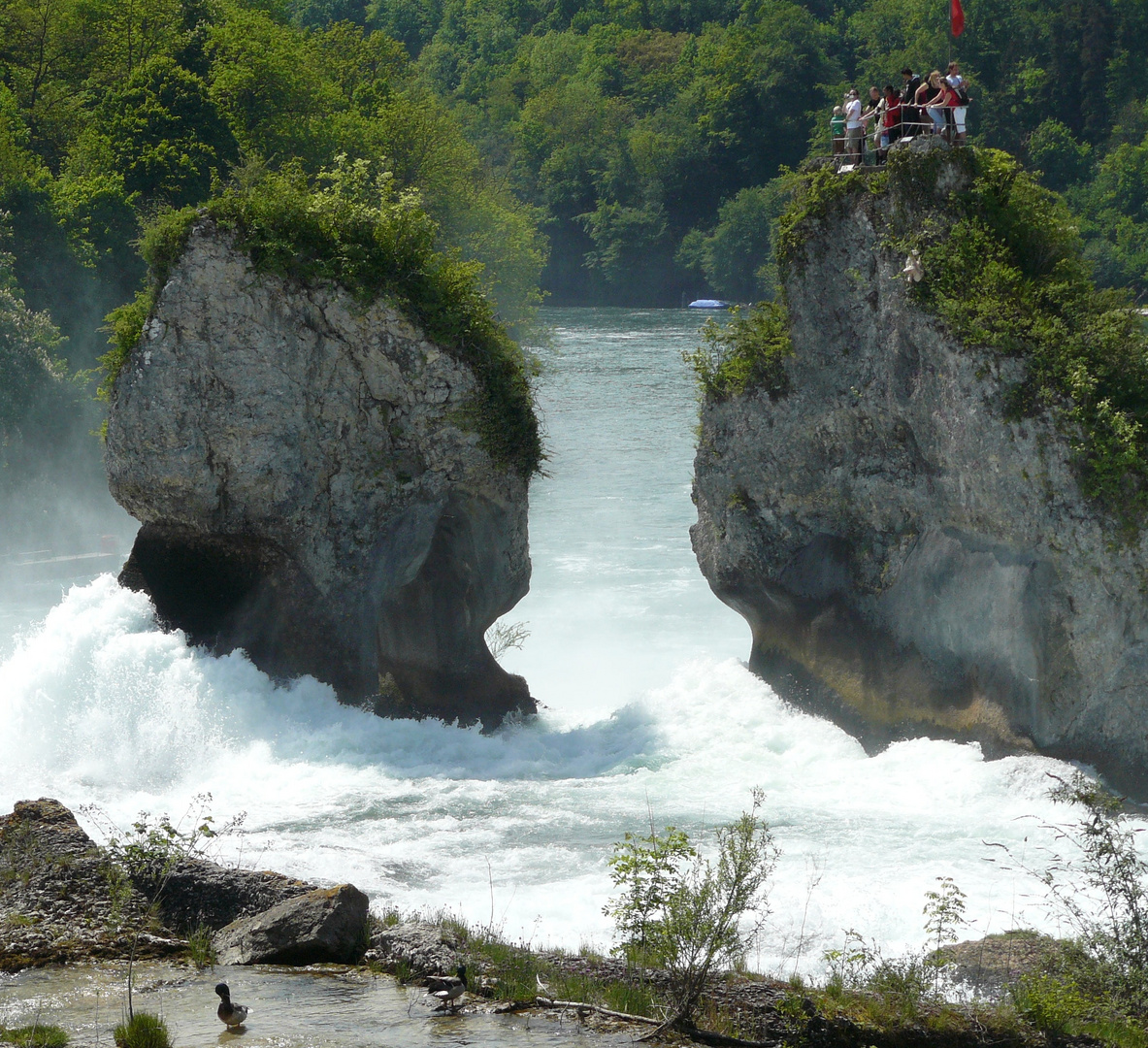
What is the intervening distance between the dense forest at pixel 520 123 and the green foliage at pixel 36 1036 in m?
16.5

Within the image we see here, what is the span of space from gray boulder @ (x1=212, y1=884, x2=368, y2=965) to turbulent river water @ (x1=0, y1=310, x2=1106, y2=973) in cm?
303

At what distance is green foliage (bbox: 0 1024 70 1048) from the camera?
9.72 meters

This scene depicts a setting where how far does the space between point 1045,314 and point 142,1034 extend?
15799 mm

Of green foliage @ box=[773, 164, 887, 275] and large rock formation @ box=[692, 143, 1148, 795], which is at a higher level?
green foliage @ box=[773, 164, 887, 275]

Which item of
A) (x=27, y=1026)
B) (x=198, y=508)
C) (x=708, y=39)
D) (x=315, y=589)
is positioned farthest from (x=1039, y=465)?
(x=708, y=39)

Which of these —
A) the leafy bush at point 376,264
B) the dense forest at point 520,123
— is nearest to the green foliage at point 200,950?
the leafy bush at point 376,264

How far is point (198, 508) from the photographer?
2341 centimetres

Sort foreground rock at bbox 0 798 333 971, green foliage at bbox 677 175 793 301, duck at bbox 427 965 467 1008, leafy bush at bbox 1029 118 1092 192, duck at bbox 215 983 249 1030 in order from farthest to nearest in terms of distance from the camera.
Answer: green foliage at bbox 677 175 793 301 < leafy bush at bbox 1029 118 1092 192 < foreground rock at bbox 0 798 333 971 < duck at bbox 427 965 467 1008 < duck at bbox 215 983 249 1030

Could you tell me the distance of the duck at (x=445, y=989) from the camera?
11.3 meters

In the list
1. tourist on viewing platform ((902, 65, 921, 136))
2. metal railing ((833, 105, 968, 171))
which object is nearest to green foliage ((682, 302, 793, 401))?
metal railing ((833, 105, 968, 171))

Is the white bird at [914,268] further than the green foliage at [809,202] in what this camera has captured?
No

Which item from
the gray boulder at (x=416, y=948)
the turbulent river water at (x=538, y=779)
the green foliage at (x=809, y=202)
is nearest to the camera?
the gray boulder at (x=416, y=948)

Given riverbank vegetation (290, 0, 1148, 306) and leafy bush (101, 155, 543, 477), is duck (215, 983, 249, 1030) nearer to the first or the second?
leafy bush (101, 155, 543, 477)

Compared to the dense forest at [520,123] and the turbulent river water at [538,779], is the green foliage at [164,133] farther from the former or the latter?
the turbulent river water at [538,779]
